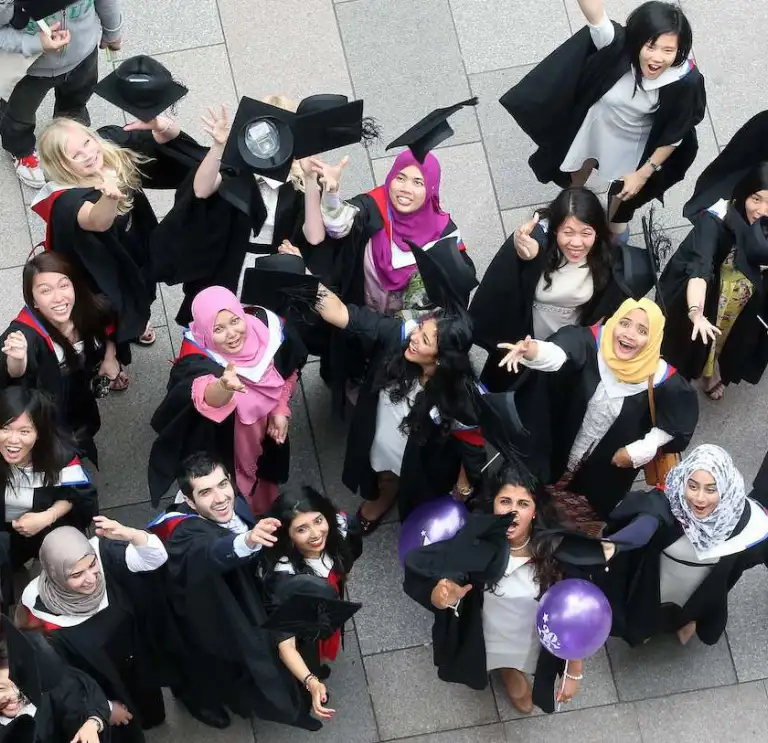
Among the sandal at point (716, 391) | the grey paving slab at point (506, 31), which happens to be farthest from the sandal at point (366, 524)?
the grey paving slab at point (506, 31)

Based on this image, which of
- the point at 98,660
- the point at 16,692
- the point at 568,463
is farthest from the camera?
the point at 568,463

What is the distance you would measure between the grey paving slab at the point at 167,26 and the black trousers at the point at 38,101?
1.92 feet

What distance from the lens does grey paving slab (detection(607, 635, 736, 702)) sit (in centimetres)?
566

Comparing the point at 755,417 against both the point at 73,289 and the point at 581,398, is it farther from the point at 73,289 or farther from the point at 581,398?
the point at 73,289

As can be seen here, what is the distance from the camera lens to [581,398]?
525 cm

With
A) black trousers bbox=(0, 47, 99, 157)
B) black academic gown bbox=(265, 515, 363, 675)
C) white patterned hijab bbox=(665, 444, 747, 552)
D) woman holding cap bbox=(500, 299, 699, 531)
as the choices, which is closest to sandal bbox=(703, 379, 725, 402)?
woman holding cap bbox=(500, 299, 699, 531)

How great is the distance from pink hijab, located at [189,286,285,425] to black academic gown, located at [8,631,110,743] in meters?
1.15

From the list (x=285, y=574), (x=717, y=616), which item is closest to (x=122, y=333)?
(x=285, y=574)

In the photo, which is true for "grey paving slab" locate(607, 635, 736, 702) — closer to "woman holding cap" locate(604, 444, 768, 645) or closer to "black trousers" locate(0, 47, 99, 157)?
"woman holding cap" locate(604, 444, 768, 645)

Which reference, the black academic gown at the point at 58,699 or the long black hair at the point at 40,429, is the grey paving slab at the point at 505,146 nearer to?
the long black hair at the point at 40,429

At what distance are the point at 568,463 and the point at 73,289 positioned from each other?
2.15 meters

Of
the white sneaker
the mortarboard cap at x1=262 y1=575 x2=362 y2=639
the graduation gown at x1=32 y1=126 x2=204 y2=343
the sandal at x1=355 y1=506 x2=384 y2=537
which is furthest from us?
the white sneaker

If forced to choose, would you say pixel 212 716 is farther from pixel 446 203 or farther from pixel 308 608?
pixel 446 203

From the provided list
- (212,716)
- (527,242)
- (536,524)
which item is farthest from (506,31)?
(212,716)
